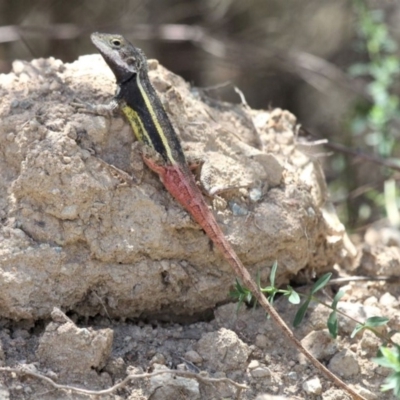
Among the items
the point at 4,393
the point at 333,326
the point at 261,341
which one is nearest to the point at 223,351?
the point at 261,341

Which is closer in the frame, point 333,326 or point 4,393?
point 4,393

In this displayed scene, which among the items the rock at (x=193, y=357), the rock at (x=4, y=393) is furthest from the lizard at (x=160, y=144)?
the rock at (x=4, y=393)

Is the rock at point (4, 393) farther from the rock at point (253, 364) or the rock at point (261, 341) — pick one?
the rock at point (261, 341)

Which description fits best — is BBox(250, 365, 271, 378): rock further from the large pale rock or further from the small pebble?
the large pale rock

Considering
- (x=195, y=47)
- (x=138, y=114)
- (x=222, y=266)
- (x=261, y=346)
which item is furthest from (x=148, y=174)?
(x=195, y=47)

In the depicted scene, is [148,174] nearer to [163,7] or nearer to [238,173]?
[238,173]

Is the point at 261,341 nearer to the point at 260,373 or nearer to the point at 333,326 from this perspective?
the point at 260,373
